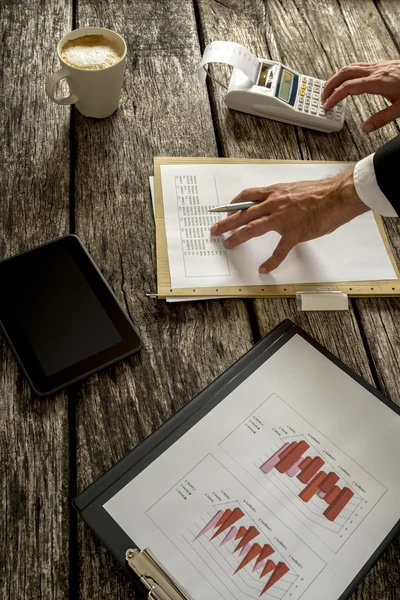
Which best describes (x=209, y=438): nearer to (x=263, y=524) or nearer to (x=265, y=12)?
(x=263, y=524)

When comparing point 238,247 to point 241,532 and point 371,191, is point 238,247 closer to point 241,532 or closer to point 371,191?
point 371,191

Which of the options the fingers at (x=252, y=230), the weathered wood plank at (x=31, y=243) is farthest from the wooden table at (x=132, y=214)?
the fingers at (x=252, y=230)

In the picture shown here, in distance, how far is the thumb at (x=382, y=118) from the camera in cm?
96

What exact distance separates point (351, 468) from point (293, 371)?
0.14 meters

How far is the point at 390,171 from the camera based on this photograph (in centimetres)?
78

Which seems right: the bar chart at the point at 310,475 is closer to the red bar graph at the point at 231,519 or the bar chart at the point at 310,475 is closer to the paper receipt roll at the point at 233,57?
the red bar graph at the point at 231,519

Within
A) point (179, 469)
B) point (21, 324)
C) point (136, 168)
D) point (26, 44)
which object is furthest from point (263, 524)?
point (26, 44)

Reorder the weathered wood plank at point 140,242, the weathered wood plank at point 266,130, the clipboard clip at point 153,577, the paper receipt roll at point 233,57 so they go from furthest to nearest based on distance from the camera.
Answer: the paper receipt roll at point 233,57 < the weathered wood plank at point 266,130 < the weathered wood plank at point 140,242 < the clipboard clip at point 153,577

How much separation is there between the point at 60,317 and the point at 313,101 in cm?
62

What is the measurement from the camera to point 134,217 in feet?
2.71

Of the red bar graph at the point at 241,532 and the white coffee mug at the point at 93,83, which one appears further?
the white coffee mug at the point at 93,83

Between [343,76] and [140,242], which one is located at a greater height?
[343,76]

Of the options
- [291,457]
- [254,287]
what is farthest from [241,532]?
[254,287]

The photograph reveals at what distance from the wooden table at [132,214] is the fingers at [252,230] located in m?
0.10
